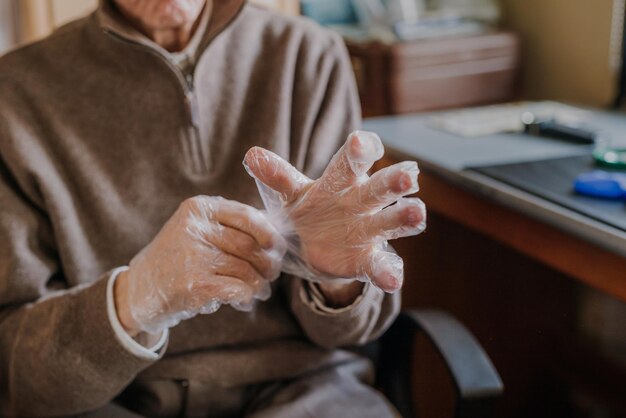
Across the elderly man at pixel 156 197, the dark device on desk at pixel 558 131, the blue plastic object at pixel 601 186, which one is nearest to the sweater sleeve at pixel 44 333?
the elderly man at pixel 156 197

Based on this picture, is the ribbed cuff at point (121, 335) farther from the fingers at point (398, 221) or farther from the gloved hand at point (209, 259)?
the fingers at point (398, 221)

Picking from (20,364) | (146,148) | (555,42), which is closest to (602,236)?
(146,148)

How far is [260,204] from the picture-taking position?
985 millimetres

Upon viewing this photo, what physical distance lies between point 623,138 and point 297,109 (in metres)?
0.64

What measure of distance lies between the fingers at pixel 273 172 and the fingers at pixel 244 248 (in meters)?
0.08

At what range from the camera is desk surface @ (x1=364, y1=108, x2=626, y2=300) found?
3.18 feet

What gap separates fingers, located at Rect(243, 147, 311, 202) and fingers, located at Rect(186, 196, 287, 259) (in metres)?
0.06

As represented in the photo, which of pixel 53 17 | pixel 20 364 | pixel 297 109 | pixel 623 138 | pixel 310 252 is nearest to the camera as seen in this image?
pixel 310 252

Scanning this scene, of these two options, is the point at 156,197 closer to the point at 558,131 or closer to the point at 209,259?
the point at 209,259

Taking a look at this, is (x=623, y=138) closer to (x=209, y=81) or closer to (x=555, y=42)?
(x=555, y=42)

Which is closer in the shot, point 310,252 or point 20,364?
point 310,252

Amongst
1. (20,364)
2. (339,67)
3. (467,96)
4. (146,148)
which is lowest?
(20,364)

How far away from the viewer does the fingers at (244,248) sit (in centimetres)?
79

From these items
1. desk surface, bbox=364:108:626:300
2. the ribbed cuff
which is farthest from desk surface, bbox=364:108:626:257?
the ribbed cuff
